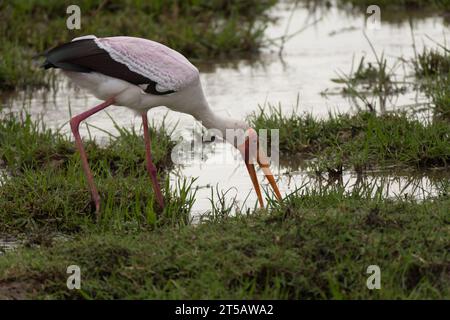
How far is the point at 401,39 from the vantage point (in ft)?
35.3

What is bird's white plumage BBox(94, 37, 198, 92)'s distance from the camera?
6.27 meters

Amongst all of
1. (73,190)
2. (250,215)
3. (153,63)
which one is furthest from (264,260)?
(153,63)

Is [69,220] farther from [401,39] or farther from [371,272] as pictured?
[401,39]

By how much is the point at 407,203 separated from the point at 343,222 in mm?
605

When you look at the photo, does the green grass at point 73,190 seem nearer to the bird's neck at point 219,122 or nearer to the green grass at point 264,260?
the bird's neck at point 219,122

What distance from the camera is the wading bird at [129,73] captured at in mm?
6180

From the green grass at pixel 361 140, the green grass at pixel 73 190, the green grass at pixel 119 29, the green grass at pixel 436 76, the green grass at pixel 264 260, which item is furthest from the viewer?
the green grass at pixel 119 29

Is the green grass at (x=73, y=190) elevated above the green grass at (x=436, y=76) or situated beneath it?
situated beneath

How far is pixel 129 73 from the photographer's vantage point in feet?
20.5

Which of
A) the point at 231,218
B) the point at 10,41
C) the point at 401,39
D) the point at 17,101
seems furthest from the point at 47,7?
the point at 231,218

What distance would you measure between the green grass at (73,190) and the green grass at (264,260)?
2.02ft

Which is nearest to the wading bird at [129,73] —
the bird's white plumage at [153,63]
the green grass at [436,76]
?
the bird's white plumage at [153,63]

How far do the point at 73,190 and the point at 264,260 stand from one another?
190 centimetres

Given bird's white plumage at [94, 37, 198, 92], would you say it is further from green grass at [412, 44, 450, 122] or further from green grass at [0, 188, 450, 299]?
green grass at [412, 44, 450, 122]
